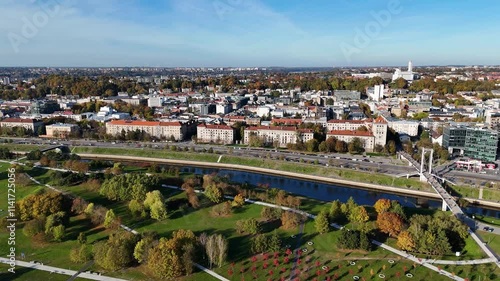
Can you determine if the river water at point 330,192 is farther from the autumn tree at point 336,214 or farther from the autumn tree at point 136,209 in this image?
the autumn tree at point 136,209

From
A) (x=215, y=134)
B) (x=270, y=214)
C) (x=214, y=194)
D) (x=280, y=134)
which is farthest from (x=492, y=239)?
(x=215, y=134)

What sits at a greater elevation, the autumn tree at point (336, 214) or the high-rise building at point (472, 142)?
the high-rise building at point (472, 142)

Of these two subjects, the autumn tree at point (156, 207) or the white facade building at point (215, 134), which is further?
the white facade building at point (215, 134)

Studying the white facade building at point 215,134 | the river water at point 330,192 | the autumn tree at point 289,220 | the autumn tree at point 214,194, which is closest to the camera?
the autumn tree at point 289,220

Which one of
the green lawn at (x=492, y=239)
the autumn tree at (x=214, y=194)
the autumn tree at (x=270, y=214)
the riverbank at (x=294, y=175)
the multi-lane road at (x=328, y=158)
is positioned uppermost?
the autumn tree at (x=214, y=194)

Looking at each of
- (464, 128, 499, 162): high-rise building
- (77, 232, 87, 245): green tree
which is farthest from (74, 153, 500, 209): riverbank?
(77, 232, 87, 245): green tree

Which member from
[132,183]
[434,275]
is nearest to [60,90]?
[132,183]

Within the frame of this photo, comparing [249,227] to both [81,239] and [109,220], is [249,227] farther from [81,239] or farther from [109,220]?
[81,239]

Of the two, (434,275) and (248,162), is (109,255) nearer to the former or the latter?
(434,275)

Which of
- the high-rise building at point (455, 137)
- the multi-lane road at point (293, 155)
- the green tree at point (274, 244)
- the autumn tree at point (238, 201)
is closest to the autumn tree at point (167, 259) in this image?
the green tree at point (274, 244)
